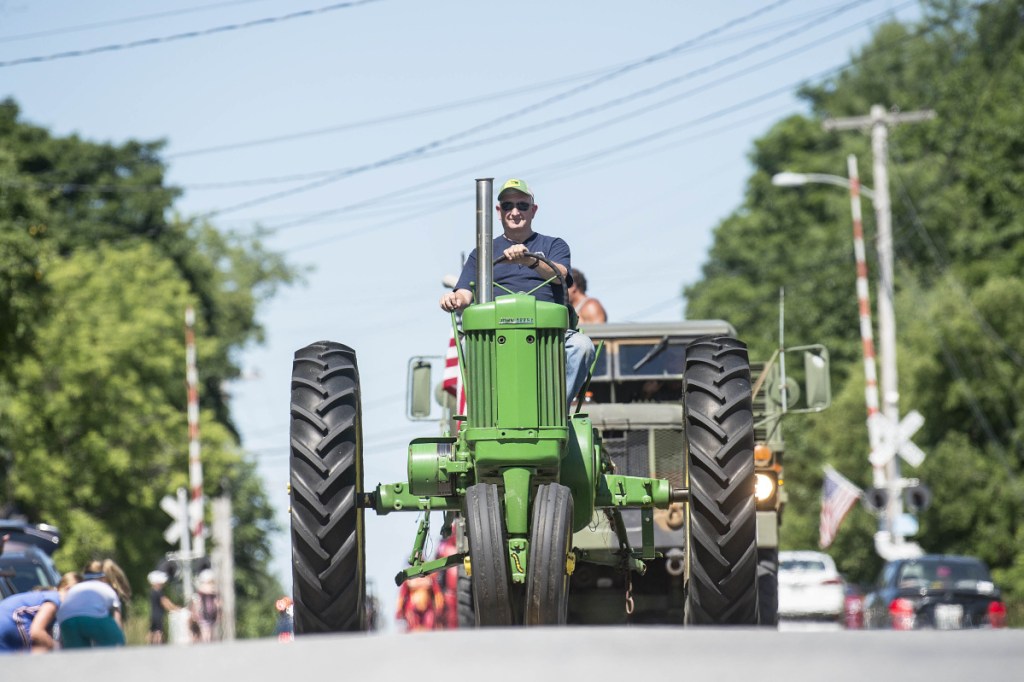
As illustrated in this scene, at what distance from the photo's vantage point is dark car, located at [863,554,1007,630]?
2512 centimetres

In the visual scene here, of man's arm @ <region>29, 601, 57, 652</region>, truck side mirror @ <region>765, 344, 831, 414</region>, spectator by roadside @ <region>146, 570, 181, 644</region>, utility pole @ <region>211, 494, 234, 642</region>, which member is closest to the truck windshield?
truck side mirror @ <region>765, 344, 831, 414</region>

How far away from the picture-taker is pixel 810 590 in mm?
39250

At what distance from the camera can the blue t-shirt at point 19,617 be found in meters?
13.3

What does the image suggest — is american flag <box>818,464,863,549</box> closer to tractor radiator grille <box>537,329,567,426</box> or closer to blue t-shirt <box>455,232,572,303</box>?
blue t-shirt <box>455,232,572,303</box>

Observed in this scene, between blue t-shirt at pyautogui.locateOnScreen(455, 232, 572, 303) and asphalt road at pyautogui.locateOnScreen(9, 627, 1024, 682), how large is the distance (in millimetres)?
4477

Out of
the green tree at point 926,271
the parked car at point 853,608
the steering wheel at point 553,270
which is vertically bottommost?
the parked car at point 853,608

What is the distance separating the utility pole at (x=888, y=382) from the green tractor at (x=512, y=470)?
27.2 m

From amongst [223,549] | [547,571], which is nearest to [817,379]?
[547,571]

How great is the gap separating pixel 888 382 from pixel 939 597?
16123 mm

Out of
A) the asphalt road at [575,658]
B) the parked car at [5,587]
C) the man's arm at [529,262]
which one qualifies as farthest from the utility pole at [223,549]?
the asphalt road at [575,658]

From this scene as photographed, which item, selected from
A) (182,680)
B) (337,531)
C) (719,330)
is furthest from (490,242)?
(719,330)

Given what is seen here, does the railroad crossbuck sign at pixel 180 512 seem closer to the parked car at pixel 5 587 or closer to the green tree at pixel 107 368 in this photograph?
the green tree at pixel 107 368

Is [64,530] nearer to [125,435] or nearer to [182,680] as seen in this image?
[125,435]

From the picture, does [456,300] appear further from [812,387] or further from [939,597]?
[939,597]
